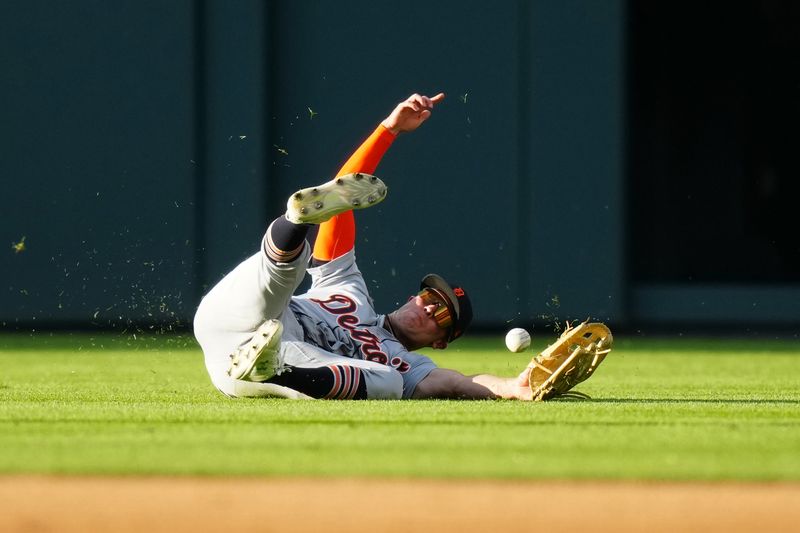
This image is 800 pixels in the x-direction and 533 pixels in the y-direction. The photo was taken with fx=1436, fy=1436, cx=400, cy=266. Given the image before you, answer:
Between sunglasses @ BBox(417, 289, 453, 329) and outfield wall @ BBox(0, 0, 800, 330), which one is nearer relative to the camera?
sunglasses @ BBox(417, 289, 453, 329)

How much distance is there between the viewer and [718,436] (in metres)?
4.45

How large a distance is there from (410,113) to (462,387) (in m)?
1.21

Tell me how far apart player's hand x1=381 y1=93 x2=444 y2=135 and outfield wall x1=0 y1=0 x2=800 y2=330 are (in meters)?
5.02

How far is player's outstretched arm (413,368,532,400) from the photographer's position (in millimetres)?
5664

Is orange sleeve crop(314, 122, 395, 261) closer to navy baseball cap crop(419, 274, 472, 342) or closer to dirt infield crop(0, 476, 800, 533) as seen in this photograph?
navy baseball cap crop(419, 274, 472, 342)

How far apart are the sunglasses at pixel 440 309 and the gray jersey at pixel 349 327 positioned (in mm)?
159

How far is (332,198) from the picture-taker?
5070 mm

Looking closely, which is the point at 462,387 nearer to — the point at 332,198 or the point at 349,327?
the point at 349,327

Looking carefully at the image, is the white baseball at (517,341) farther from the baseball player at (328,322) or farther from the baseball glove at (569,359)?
the baseball glove at (569,359)

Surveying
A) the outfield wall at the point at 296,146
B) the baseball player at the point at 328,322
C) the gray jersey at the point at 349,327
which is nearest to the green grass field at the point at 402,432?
the baseball player at the point at 328,322

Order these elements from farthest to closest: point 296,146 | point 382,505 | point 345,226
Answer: point 296,146 < point 345,226 < point 382,505

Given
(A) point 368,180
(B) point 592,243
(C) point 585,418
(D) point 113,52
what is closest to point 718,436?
(C) point 585,418

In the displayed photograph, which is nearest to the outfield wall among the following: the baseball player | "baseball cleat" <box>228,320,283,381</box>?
the baseball player

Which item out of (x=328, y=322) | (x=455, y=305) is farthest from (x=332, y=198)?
(x=455, y=305)
